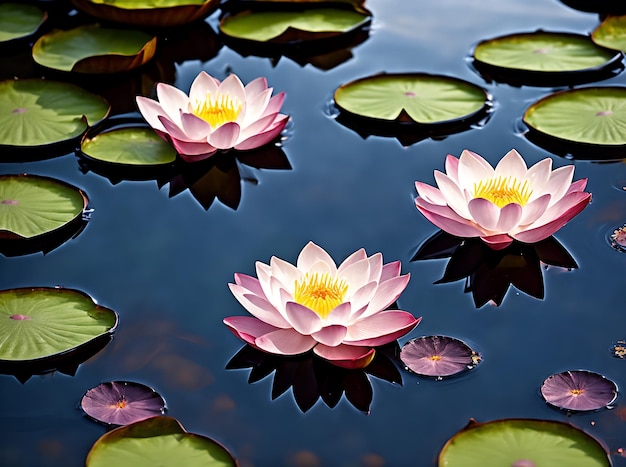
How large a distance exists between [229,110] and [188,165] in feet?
0.77

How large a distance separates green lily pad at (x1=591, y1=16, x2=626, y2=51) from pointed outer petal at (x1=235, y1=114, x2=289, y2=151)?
1449 mm

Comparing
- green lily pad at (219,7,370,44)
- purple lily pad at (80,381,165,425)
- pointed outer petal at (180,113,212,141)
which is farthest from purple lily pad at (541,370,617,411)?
green lily pad at (219,7,370,44)

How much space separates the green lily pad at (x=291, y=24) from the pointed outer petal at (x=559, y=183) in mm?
1540

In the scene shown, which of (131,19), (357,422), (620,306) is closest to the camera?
(357,422)

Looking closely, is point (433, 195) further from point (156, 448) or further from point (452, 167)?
point (156, 448)

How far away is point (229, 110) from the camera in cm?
289

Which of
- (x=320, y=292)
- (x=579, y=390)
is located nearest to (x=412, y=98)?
(x=320, y=292)

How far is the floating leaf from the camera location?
3320 mm

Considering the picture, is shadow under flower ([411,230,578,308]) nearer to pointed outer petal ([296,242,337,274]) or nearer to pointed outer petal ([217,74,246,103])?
pointed outer petal ([296,242,337,274])

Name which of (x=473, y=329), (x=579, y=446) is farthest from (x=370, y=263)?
(x=579, y=446)

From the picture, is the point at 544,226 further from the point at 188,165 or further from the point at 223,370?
the point at 188,165

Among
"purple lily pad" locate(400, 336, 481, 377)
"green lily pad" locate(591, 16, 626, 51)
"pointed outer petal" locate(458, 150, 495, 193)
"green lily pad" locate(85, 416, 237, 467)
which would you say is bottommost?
"green lily pad" locate(85, 416, 237, 467)

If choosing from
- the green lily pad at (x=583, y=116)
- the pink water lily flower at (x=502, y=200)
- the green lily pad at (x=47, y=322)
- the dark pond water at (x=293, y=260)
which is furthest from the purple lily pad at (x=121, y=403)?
the green lily pad at (x=583, y=116)

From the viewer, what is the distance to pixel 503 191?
2430 millimetres
